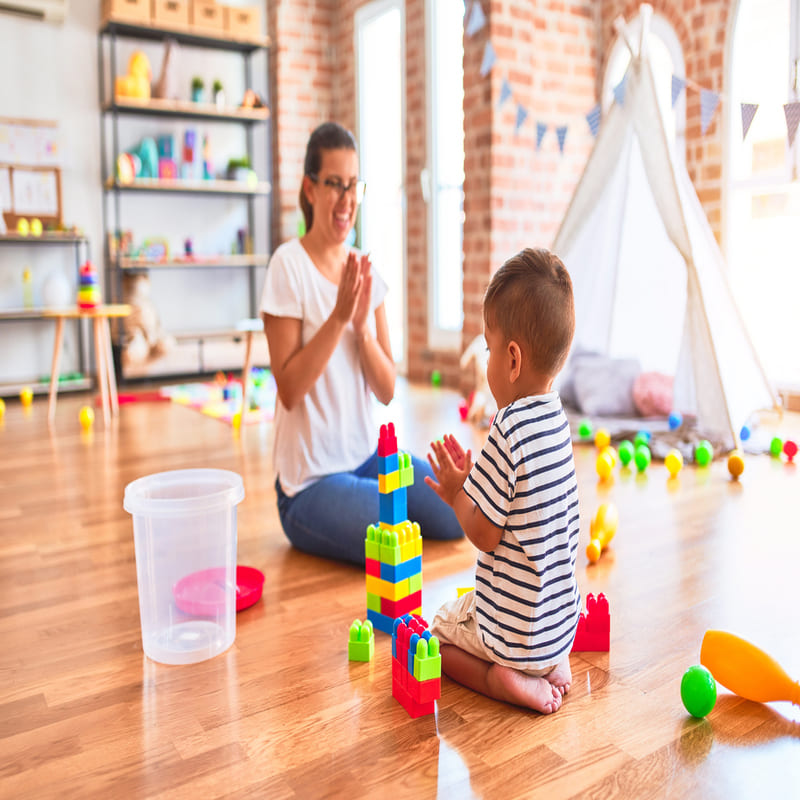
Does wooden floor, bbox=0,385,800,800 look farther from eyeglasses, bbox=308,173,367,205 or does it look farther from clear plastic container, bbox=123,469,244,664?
eyeglasses, bbox=308,173,367,205

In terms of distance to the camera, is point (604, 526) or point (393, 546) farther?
point (604, 526)

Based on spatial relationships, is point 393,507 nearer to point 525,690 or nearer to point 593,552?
point 525,690

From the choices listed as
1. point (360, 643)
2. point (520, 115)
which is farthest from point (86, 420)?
point (360, 643)

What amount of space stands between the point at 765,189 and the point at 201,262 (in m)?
3.39

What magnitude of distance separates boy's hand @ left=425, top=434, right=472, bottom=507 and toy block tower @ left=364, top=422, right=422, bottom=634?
0.16 meters

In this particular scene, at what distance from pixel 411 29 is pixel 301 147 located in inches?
49.6

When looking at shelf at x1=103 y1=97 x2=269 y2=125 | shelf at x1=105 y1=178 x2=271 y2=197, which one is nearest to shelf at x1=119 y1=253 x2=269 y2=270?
shelf at x1=105 y1=178 x2=271 y2=197

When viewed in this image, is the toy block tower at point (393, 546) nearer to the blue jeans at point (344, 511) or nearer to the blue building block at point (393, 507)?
the blue building block at point (393, 507)

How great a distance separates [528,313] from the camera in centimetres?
128

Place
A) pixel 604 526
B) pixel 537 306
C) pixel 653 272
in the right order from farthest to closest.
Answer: pixel 653 272 → pixel 604 526 → pixel 537 306

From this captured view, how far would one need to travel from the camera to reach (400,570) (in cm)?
156

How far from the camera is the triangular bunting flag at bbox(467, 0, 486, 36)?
4.21m

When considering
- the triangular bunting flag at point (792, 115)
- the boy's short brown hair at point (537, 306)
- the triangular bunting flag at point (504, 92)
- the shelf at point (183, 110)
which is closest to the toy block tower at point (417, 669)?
the boy's short brown hair at point (537, 306)

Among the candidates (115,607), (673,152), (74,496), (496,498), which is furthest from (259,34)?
(496,498)
